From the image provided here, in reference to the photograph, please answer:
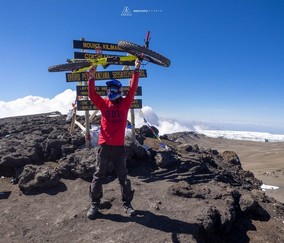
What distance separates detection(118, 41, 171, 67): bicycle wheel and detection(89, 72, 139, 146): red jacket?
→ 1296 millimetres

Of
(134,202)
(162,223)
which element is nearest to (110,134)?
(134,202)

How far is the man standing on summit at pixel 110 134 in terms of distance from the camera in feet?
24.1

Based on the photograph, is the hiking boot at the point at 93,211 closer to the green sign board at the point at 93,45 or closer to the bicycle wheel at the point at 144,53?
the bicycle wheel at the point at 144,53

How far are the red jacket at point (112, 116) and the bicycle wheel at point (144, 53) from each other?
130 centimetres

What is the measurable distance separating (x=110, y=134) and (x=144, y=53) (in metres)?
2.59

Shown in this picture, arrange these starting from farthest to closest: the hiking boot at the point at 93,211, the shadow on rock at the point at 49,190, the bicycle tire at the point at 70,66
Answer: the shadow on rock at the point at 49,190 < the bicycle tire at the point at 70,66 < the hiking boot at the point at 93,211

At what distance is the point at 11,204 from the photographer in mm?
8773

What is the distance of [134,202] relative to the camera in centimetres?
838

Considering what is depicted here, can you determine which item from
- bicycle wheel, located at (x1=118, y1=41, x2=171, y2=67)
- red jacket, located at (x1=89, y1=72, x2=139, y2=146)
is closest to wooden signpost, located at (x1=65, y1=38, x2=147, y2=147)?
bicycle wheel, located at (x1=118, y1=41, x2=171, y2=67)

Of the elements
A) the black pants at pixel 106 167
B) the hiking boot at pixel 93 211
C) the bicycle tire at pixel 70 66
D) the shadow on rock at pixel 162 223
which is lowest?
the shadow on rock at pixel 162 223

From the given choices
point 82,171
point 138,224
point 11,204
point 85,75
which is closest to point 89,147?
point 82,171

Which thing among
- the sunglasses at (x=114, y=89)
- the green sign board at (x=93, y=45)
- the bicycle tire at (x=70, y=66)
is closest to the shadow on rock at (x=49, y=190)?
the bicycle tire at (x=70, y=66)

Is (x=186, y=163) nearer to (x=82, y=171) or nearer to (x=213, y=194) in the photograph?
(x=213, y=194)

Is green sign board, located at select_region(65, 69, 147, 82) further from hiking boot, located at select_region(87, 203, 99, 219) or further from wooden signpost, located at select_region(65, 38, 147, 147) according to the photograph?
hiking boot, located at select_region(87, 203, 99, 219)
